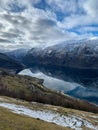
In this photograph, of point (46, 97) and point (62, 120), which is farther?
point (46, 97)

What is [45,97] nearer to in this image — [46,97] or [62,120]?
[46,97]

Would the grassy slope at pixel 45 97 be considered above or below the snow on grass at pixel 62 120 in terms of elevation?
above

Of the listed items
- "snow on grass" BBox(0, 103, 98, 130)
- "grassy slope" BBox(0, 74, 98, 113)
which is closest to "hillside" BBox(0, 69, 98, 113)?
"grassy slope" BBox(0, 74, 98, 113)

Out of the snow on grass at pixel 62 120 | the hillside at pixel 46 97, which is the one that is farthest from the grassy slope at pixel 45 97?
the snow on grass at pixel 62 120

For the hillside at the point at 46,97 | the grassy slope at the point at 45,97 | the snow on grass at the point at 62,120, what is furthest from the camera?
the grassy slope at the point at 45,97

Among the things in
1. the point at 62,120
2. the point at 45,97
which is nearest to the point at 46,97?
the point at 45,97

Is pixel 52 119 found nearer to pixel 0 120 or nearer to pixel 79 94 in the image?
pixel 0 120

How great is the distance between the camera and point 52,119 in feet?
156

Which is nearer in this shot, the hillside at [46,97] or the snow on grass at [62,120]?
the snow on grass at [62,120]

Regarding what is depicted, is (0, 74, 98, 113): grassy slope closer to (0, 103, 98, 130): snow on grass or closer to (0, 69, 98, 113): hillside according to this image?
(0, 69, 98, 113): hillside

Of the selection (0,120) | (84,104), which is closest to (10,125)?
(0,120)

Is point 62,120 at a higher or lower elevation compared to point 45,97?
lower

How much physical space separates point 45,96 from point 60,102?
16.0 meters

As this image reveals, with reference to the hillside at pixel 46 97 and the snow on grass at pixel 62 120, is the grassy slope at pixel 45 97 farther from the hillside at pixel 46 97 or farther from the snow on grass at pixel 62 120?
the snow on grass at pixel 62 120
